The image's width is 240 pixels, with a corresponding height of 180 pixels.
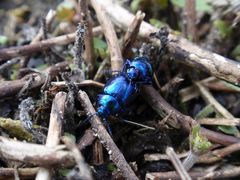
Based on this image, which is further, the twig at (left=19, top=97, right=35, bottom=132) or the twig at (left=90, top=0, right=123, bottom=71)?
the twig at (left=90, top=0, right=123, bottom=71)

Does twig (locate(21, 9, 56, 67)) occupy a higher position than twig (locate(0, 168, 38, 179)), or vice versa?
twig (locate(21, 9, 56, 67))

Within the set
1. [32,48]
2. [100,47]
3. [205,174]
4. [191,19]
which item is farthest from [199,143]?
[32,48]

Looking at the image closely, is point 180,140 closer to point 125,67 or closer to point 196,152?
point 196,152

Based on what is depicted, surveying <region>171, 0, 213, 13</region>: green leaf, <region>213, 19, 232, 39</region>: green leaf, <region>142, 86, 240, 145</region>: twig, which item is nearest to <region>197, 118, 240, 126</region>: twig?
<region>142, 86, 240, 145</region>: twig

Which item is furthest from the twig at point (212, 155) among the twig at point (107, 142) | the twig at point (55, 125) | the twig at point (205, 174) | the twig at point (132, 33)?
the twig at point (132, 33)

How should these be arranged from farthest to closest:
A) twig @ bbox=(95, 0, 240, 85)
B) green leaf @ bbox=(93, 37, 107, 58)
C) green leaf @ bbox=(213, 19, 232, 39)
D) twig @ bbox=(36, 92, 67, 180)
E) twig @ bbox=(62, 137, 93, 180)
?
green leaf @ bbox=(213, 19, 232, 39) < green leaf @ bbox=(93, 37, 107, 58) < twig @ bbox=(95, 0, 240, 85) < twig @ bbox=(36, 92, 67, 180) < twig @ bbox=(62, 137, 93, 180)

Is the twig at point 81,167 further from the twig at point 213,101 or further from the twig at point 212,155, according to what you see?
the twig at point 213,101

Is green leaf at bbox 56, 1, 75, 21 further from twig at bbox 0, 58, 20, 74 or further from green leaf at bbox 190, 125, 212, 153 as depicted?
green leaf at bbox 190, 125, 212, 153

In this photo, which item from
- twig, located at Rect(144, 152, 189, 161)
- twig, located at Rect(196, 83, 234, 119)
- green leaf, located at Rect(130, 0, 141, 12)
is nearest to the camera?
twig, located at Rect(144, 152, 189, 161)
